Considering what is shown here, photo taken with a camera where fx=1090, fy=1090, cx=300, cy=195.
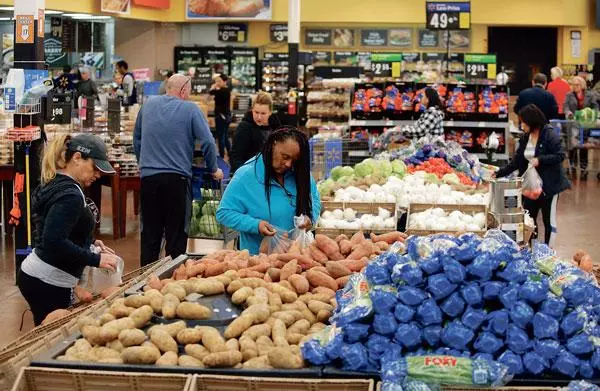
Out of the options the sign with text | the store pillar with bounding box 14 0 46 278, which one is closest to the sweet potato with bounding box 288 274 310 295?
the store pillar with bounding box 14 0 46 278

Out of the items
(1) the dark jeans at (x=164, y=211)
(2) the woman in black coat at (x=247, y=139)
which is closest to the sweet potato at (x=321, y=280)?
(1) the dark jeans at (x=164, y=211)

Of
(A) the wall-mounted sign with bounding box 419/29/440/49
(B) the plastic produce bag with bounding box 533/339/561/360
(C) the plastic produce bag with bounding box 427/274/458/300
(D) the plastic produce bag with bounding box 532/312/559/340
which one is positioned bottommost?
(B) the plastic produce bag with bounding box 533/339/561/360

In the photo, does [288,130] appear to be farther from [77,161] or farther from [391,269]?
[391,269]

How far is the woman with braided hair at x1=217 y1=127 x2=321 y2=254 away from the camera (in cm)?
616

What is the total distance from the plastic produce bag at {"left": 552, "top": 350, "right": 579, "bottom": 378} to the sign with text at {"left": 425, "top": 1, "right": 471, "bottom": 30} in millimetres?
16174

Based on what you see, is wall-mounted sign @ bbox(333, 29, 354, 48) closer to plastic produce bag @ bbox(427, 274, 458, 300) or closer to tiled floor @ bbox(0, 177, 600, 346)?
tiled floor @ bbox(0, 177, 600, 346)

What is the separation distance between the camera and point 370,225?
8391 millimetres

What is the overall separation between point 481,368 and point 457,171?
24.5 ft

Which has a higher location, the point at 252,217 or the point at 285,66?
the point at 285,66

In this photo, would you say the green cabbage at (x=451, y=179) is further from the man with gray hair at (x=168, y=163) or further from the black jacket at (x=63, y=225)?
the black jacket at (x=63, y=225)

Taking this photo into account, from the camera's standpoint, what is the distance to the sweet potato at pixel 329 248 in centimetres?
544

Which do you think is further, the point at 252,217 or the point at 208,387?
the point at 252,217

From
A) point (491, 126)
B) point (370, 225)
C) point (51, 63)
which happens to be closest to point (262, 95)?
point (370, 225)

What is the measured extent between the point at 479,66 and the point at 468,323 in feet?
→ 44.6
